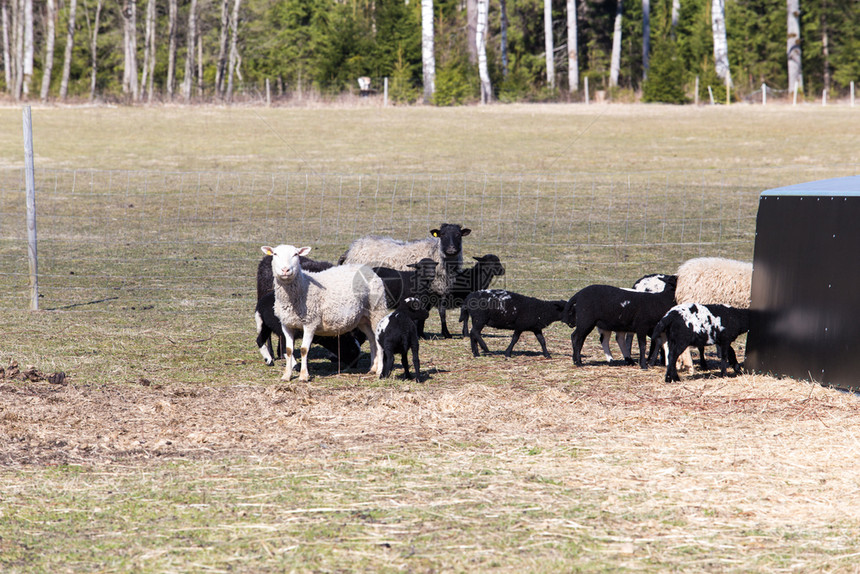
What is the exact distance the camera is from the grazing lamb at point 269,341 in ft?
31.8

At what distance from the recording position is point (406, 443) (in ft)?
22.1

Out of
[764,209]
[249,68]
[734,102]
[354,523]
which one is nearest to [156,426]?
[354,523]

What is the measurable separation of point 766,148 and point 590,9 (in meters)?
38.6

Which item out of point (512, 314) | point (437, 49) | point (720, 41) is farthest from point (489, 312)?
point (437, 49)

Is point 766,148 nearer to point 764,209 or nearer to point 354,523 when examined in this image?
point 764,209

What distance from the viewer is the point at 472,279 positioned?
12.4m

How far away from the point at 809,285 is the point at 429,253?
5.45m

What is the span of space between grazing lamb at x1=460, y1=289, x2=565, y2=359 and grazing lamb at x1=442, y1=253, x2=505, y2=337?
1.66 meters

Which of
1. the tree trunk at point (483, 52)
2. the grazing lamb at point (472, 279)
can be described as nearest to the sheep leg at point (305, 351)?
the grazing lamb at point (472, 279)

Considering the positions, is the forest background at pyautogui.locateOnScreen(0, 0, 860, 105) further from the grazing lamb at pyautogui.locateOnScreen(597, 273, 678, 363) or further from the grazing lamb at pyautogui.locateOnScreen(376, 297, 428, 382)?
the grazing lamb at pyautogui.locateOnScreen(376, 297, 428, 382)

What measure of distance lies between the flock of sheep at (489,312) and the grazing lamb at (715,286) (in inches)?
0.4

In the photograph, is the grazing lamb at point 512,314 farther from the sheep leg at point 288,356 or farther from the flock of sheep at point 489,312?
the sheep leg at point 288,356

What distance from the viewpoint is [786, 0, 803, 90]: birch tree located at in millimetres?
58156

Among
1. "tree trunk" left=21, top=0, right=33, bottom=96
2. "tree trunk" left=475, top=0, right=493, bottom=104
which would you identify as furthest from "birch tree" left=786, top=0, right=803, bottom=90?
"tree trunk" left=21, top=0, right=33, bottom=96
